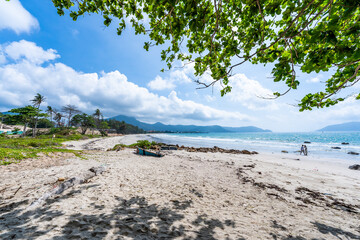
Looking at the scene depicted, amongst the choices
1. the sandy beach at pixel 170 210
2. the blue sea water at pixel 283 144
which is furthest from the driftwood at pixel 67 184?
the blue sea water at pixel 283 144

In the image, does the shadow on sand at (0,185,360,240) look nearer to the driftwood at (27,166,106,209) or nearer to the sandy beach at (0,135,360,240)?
the sandy beach at (0,135,360,240)

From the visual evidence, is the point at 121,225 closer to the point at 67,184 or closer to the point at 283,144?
the point at 67,184

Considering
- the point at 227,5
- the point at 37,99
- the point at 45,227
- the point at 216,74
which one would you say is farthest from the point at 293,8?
the point at 37,99

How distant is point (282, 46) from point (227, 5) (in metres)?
1.74

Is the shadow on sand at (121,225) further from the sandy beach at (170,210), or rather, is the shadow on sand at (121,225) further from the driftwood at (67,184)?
the driftwood at (67,184)

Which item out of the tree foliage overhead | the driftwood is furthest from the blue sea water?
the driftwood

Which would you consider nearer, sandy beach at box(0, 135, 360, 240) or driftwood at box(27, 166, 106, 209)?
sandy beach at box(0, 135, 360, 240)

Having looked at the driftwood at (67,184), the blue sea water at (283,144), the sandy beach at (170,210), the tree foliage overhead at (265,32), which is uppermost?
the tree foliage overhead at (265,32)

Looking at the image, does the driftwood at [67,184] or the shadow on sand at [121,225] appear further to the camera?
the driftwood at [67,184]

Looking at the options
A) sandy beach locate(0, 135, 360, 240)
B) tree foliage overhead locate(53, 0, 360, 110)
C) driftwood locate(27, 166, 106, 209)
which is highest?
tree foliage overhead locate(53, 0, 360, 110)

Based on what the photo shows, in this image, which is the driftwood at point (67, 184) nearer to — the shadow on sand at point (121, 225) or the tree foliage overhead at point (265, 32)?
the shadow on sand at point (121, 225)

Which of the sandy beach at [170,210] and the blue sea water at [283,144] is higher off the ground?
the sandy beach at [170,210]

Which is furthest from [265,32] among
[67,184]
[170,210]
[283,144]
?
[283,144]

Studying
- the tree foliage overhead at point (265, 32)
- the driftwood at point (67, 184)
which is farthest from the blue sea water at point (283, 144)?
the driftwood at point (67, 184)
